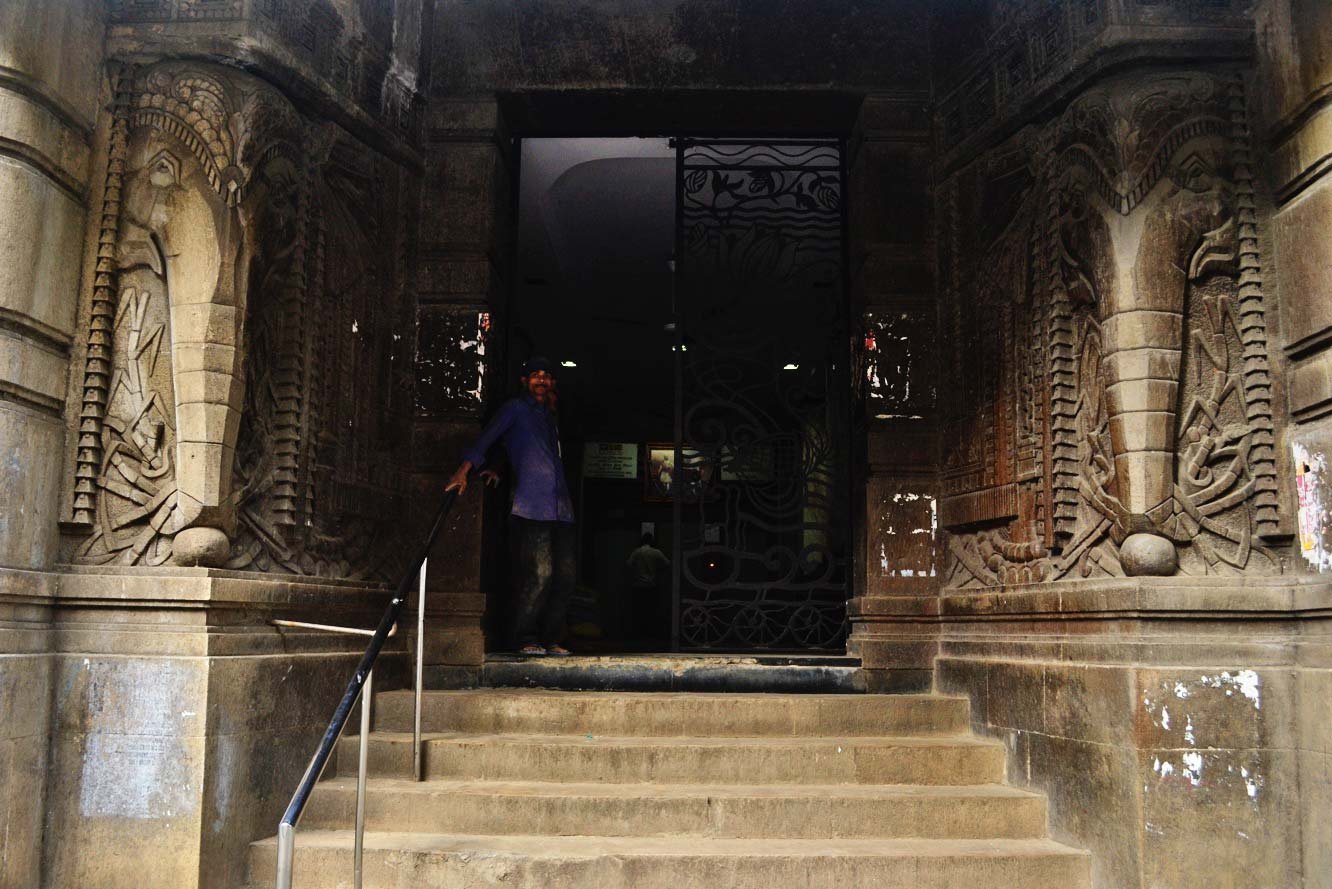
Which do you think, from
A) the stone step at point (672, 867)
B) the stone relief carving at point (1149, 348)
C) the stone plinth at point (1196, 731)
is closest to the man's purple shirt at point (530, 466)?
the stone step at point (672, 867)

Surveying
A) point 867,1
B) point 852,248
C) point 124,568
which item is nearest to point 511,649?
point 124,568

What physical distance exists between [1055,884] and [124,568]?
12.1 feet

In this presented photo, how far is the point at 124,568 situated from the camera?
4125 mm

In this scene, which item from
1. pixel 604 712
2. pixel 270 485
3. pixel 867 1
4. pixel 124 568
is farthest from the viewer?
pixel 867 1

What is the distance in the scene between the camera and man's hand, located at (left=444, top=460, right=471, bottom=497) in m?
5.29

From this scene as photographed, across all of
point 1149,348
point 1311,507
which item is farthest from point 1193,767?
point 1149,348

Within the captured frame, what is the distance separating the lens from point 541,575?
601 centimetres

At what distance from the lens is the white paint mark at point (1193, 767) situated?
12.6ft

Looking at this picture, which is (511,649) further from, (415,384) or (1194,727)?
(1194,727)

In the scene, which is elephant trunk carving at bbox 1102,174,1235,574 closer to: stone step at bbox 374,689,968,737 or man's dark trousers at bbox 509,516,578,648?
stone step at bbox 374,689,968,737

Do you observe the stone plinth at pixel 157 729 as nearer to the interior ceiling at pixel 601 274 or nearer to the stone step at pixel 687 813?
the stone step at pixel 687 813

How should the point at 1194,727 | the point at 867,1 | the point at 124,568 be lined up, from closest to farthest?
the point at 1194,727 < the point at 124,568 < the point at 867,1

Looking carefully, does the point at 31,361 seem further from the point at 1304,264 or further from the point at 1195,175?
the point at 1304,264

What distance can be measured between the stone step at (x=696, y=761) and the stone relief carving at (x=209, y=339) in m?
1.01
